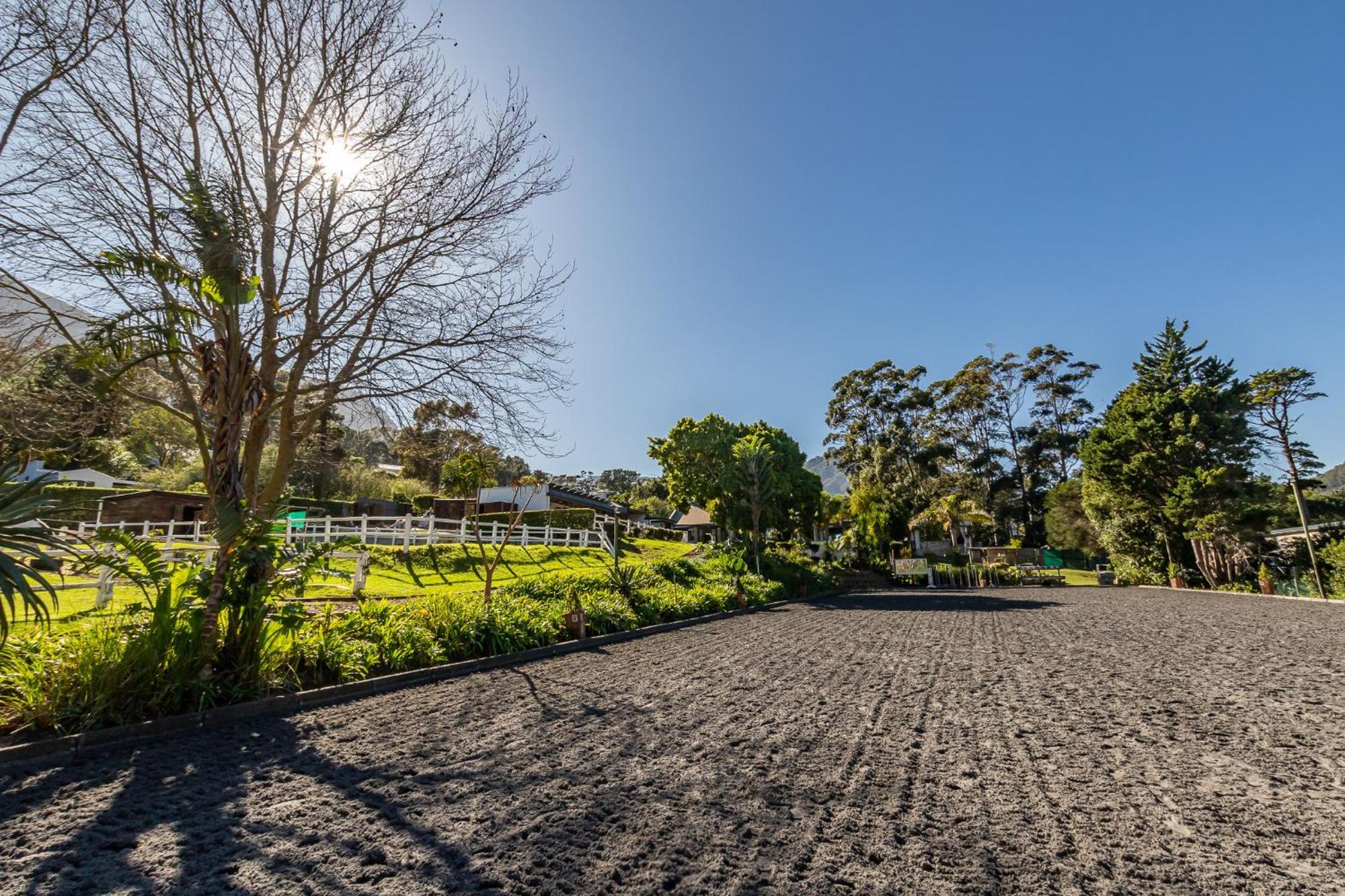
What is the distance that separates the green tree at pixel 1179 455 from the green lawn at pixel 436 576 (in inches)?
856

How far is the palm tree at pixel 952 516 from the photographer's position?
33531 millimetres

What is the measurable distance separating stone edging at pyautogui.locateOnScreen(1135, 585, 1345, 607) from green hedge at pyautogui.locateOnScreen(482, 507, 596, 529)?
87.2 ft

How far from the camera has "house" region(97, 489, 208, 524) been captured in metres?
20.7

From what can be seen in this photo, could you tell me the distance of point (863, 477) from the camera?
4188 centimetres

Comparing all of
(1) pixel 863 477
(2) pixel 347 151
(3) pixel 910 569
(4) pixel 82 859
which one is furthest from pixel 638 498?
(4) pixel 82 859

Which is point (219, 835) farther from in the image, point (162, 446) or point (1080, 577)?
point (1080, 577)

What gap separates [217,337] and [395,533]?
10542 mm

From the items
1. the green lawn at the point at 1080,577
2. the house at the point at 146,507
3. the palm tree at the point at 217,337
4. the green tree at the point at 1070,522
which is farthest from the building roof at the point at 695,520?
the palm tree at the point at 217,337

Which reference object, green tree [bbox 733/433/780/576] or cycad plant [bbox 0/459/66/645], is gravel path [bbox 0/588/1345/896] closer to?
cycad plant [bbox 0/459/66/645]

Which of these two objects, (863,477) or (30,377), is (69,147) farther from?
(863,477)

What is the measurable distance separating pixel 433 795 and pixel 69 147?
8.99m

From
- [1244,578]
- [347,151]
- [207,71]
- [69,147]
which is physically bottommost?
[1244,578]

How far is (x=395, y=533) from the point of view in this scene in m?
15.8

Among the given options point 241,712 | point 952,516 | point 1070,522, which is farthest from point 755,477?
point 1070,522
